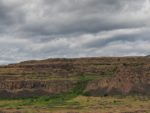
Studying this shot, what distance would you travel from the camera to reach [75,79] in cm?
15500

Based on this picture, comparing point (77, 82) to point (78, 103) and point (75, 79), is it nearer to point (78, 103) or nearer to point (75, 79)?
point (75, 79)

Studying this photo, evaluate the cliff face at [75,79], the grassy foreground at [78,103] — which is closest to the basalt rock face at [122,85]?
the cliff face at [75,79]

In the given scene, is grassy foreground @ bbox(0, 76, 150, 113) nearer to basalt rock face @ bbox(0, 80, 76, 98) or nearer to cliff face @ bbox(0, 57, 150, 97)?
basalt rock face @ bbox(0, 80, 76, 98)

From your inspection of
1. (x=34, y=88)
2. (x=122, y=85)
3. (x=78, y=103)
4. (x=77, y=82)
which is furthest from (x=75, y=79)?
(x=78, y=103)

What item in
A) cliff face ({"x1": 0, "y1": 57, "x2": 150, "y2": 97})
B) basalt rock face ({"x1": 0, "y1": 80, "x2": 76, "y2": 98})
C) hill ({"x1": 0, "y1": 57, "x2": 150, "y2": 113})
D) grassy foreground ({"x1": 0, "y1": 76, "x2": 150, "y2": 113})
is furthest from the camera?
basalt rock face ({"x1": 0, "y1": 80, "x2": 76, "y2": 98})

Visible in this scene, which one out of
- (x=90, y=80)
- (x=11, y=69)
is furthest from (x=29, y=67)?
(x=90, y=80)

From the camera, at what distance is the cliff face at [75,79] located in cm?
14712

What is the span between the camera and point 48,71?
16850 centimetres

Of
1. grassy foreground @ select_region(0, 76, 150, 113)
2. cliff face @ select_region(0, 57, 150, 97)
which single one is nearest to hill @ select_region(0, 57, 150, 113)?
cliff face @ select_region(0, 57, 150, 97)

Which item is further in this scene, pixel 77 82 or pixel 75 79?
pixel 75 79

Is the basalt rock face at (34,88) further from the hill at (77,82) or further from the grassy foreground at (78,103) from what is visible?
the grassy foreground at (78,103)

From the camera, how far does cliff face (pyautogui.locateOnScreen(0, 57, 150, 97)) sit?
147125 millimetres

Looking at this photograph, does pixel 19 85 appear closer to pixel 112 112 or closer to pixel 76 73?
pixel 76 73

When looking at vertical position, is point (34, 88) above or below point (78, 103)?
above
